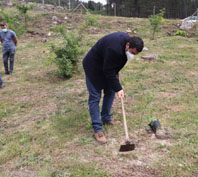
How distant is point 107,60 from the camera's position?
2.59 metres

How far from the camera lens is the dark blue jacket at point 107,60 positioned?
8.43 ft

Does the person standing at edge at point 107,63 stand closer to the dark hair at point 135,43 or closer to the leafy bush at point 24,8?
the dark hair at point 135,43

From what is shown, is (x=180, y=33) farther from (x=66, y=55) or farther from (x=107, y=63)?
(x=107, y=63)

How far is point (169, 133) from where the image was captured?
→ 121 inches

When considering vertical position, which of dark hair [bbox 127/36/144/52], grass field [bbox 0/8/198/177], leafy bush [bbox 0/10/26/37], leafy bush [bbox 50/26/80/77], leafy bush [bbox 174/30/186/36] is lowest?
grass field [bbox 0/8/198/177]

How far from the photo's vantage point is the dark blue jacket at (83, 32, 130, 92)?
2.57 meters

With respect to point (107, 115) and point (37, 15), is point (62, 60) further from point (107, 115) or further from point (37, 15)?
point (37, 15)

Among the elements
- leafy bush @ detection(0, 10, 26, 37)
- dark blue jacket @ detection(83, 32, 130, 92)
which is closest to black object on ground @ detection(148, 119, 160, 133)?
dark blue jacket @ detection(83, 32, 130, 92)

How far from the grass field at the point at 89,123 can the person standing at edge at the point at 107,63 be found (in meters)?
0.44

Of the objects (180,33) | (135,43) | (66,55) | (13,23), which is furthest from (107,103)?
(13,23)

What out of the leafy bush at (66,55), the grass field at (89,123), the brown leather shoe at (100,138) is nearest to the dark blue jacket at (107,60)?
the brown leather shoe at (100,138)

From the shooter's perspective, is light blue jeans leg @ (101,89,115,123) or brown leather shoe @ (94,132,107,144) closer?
brown leather shoe @ (94,132,107,144)

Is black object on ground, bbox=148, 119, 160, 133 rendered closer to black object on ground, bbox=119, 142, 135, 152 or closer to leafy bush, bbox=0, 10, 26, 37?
black object on ground, bbox=119, 142, 135, 152

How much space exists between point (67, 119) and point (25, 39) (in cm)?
886
